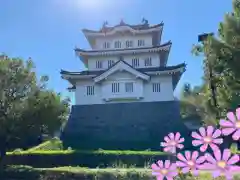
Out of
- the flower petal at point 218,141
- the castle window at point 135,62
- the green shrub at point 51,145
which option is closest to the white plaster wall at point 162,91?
the castle window at point 135,62

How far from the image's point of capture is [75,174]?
11.5 m

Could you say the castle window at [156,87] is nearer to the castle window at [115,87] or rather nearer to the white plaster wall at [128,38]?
the castle window at [115,87]

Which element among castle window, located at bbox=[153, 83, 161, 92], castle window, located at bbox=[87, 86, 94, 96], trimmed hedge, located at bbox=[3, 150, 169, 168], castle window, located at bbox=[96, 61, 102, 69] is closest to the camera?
trimmed hedge, located at bbox=[3, 150, 169, 168]

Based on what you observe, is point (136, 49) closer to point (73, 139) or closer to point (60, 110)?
point (73, 139)

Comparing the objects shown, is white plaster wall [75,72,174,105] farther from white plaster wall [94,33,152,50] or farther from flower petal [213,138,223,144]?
flower petal [213,138,223,144]

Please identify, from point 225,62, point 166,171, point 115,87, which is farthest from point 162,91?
point 166,171

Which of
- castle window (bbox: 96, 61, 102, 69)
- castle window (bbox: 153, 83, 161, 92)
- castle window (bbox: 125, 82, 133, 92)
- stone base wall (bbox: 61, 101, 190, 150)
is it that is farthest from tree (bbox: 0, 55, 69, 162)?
castle window (bbox: 96, 61, 102, 69)

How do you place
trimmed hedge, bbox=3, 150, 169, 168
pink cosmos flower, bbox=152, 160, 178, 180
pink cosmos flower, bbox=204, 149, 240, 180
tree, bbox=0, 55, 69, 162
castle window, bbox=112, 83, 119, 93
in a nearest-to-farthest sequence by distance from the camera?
pink cosmos flower, bbox=204, 149, 240, 180 < pink cosmos flower, bbox=152, 160, 178, 180 < tree, bbox=0, 55, 69, 162 < trimmed hedge, bbox=3, 150, 169, 168 < castle window, bbox=112, 83, 119, 93

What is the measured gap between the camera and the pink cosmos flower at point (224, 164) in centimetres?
121

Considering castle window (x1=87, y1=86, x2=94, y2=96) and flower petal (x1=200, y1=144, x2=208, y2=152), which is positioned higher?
castle window (x1=87, y1=86, x2=94, y2=96)

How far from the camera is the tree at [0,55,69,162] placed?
49.0 ft

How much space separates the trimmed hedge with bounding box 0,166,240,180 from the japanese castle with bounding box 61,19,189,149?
38.7ft

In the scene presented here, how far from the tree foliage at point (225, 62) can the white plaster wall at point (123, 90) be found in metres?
16.7

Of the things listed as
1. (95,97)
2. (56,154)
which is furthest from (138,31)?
(56,154)
